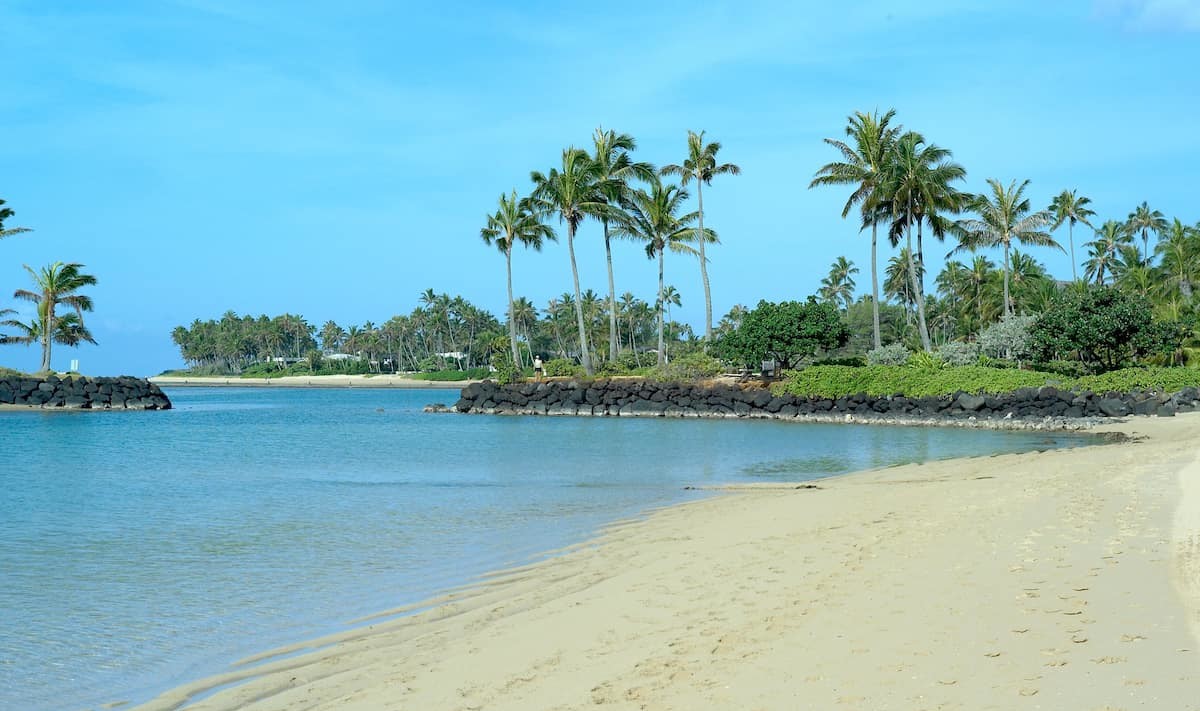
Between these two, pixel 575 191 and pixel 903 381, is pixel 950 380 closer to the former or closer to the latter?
pixel 903 381

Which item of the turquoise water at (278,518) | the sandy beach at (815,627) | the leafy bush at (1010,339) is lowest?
the turquoise water at (278,518)

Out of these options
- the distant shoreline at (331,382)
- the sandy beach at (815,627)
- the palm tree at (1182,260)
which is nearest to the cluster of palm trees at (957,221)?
the palm tree at (1182,260)

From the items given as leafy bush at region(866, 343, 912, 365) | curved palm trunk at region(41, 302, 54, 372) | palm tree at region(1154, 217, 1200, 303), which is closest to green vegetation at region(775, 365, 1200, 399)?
leafy bush at region(866, 343, 912, 365)

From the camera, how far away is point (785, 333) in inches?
1950

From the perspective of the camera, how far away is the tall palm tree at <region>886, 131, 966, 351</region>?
49.6 metres

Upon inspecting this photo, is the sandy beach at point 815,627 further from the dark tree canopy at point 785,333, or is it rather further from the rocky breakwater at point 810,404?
the dark tree canopy at point 785,333

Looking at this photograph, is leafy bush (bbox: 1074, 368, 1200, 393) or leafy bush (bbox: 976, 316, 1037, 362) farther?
leafy bush (bbox: 976, 316, 1037, 362)

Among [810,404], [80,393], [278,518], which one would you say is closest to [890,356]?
[810,404]

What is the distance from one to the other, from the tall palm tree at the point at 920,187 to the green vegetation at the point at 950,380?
5.84m

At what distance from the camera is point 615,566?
10.1 metres

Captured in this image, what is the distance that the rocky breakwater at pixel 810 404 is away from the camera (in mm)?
34969

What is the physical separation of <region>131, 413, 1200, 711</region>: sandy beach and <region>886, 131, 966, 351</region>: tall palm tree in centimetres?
4011

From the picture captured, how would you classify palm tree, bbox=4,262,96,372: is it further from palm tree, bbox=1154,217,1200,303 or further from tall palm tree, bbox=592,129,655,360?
palm tree, bbox=1154,217,1200,303

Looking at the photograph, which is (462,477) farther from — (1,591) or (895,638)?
(895,638)
